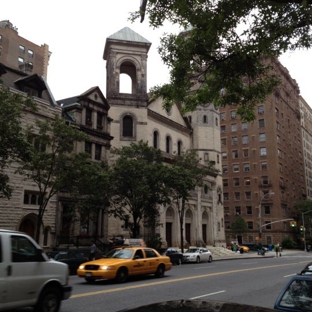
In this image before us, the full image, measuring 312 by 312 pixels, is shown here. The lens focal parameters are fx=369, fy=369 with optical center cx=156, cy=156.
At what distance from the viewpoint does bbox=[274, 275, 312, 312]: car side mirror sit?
5695 mm

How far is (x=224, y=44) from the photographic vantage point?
33.7 feet

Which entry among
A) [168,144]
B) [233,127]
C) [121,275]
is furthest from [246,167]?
[121,275]

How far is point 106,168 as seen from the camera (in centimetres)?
3050

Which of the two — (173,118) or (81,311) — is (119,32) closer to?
(173,118)

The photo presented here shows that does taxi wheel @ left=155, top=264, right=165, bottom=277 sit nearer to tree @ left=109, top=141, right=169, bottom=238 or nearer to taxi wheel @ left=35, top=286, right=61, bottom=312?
taxi wheel @ left=35, top=286, right=61, bottom=312

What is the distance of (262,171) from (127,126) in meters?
45.5

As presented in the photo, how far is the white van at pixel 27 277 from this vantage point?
294 inches

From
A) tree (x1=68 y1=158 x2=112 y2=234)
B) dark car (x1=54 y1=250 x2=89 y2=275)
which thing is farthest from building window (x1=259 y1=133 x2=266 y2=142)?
dark car (x1=54 y1=250 x2=89 y2=275)

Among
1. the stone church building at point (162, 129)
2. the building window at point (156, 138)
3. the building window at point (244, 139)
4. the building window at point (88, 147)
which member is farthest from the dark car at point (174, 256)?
the building window at point (244, 139)

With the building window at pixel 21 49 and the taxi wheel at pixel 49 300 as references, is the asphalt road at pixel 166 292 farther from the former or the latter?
the building window at pixel 21 49

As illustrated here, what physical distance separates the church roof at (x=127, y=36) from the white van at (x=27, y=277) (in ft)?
135

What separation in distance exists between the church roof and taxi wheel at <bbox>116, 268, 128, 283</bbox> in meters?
36.4

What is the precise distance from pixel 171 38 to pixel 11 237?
7.15 metres

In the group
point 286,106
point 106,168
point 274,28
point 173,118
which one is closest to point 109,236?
point 106,168
